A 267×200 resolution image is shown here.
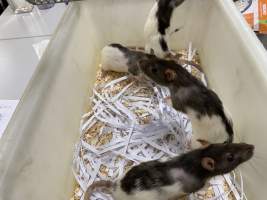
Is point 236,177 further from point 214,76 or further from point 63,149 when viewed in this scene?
point 63,149

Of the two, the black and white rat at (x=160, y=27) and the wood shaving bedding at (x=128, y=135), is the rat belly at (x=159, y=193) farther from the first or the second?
A: the black and white rat at (x=160, y=27)

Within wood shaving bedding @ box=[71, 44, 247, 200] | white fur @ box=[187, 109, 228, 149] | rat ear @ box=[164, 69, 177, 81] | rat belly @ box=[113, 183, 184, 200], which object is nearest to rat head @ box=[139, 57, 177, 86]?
rat ear @ box=[164, 69, 177, 81]

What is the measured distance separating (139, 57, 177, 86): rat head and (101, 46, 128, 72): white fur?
0.32 meters

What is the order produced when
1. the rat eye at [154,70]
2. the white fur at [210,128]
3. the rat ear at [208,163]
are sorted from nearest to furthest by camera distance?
1. the rat ear at [208,163]
2. the white fur at [210,128]
3. the rat eye at [154,70]

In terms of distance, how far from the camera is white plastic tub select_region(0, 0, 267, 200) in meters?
0.92

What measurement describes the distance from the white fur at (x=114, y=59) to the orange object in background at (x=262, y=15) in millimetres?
683

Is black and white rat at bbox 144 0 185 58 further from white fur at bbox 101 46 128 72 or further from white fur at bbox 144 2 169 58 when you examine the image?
white fur at bbox 101 46 128 72

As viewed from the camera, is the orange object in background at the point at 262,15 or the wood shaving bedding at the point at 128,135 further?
the orange object in background at the point at 262,15

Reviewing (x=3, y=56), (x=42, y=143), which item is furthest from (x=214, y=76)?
(x=3, y=56)

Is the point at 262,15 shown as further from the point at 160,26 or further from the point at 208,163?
the point at 208,163

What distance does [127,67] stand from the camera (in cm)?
146

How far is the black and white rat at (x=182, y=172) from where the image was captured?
2.81 feet

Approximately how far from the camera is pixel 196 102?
1018 millimetres

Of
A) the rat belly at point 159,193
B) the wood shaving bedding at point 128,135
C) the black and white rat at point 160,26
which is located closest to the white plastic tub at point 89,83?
the wood shaving bedding at point 128,135
